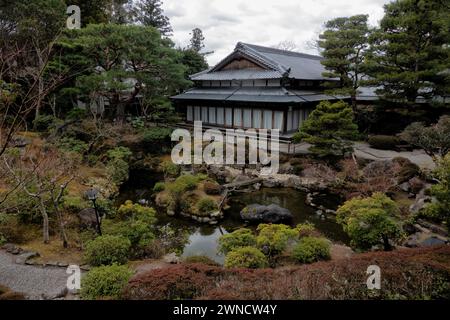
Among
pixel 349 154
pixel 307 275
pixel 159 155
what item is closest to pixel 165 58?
pixel 159 155

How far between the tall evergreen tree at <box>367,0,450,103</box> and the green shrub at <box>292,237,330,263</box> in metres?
15.8

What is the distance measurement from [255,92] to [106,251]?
18.7 m

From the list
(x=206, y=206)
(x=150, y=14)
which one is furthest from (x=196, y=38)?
(x=206, y=206)

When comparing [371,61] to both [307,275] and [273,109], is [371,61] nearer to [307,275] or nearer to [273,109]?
[273,109]

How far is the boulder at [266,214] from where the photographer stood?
1309cm

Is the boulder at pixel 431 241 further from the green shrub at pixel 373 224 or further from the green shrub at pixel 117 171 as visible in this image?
the green shrub at pixel 117 171

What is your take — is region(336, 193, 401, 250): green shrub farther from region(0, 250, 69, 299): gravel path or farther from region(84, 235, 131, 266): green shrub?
region(0, 250, 69, 299): gravel path

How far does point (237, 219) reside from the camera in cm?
1380

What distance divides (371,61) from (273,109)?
761cm

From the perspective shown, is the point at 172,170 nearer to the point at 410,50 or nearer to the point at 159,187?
the point at 159,187

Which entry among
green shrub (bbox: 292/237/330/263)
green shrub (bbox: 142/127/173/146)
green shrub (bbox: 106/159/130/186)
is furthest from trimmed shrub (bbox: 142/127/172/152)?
green shrub (bbox: 292/237/330/263)

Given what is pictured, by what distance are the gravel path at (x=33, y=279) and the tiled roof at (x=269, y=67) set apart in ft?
62.8

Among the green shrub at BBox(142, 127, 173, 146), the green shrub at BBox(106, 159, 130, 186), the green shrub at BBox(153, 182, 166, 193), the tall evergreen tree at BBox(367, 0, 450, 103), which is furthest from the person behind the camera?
the green shrub at BBox(142, 127, 173, 146)

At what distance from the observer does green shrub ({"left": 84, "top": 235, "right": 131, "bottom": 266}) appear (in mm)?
8625
